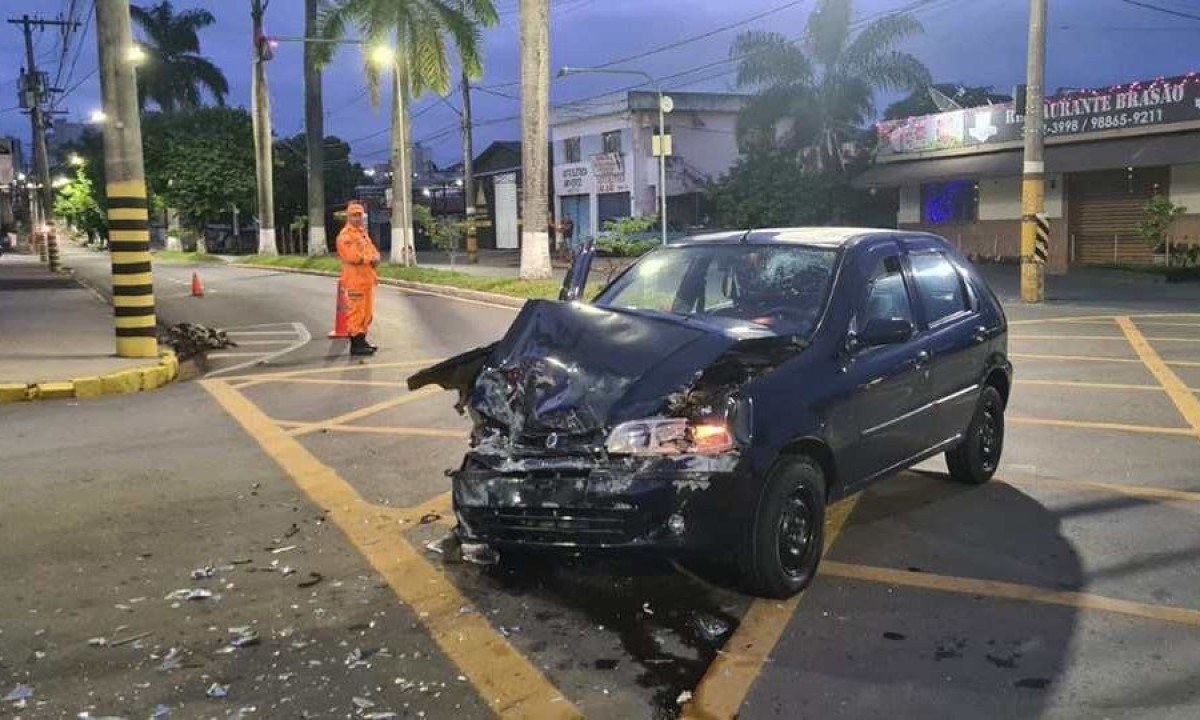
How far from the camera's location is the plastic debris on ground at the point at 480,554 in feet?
16.5

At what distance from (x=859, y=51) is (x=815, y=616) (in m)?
31.4

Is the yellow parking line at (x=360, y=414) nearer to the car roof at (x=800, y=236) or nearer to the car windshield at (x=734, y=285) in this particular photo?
the car windshield at (x=734, y=285)

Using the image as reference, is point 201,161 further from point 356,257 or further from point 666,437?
point 666,437

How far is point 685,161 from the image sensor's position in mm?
47219

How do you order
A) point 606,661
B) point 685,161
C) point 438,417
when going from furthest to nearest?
1. point 685,161
2. point 438,417
3. point 606,661

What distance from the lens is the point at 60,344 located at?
524 inches

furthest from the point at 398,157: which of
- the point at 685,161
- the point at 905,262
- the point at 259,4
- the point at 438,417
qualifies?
the point at 905,262

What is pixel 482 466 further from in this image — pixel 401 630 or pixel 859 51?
pixel 859 51

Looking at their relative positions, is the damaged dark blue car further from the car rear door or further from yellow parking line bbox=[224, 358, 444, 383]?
yellow parking line bbox=[224, 358, 444, 383]

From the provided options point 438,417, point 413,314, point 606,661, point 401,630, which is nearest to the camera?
point 606,661

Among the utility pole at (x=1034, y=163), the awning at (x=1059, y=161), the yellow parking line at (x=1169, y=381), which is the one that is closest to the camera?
the yellow parking line at (x=1169, y=381)

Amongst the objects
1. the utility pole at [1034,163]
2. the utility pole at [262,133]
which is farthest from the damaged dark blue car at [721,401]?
the utility pole at [262,133]

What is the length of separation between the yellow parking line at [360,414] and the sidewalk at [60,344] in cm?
295

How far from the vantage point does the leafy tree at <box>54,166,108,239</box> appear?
6500cm
